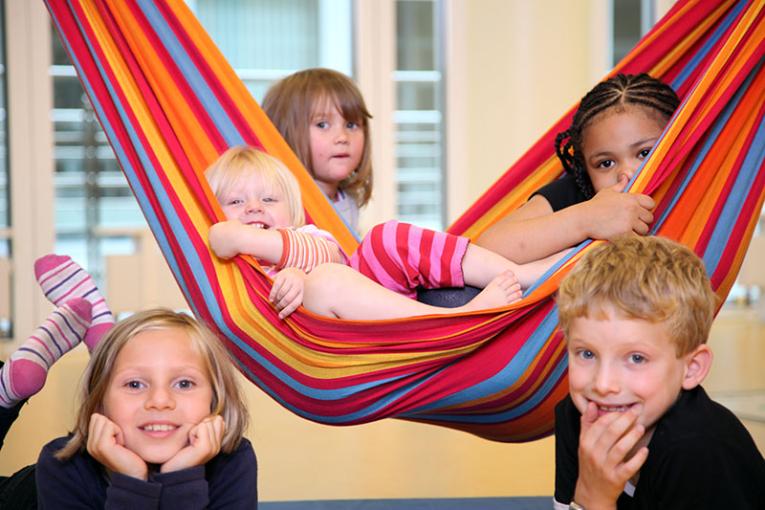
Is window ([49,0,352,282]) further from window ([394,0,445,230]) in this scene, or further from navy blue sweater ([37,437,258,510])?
navy blue sweater ([37,437,258,510])

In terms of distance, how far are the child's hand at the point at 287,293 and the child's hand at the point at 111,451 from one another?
37cm

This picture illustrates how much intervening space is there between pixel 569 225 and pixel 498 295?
16cm

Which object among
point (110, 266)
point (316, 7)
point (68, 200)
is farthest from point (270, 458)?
point (316, 7)

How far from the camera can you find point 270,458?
97.7 inches

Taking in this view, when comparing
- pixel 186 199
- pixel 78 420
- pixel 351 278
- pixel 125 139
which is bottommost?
pixel 78 420

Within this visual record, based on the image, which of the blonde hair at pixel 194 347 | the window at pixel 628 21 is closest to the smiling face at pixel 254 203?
the blonde hair at pixel 194 347

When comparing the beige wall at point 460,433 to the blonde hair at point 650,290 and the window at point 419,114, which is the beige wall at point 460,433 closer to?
the window at point 419,114

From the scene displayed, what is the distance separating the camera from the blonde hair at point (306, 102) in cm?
212

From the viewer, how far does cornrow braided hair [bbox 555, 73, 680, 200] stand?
1.63 m

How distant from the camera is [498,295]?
1.46 metres

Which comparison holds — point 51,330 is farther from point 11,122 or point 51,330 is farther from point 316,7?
point 316,7

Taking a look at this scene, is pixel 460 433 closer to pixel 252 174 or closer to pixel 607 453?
pixel 252 174

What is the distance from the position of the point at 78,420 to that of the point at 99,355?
9 cm

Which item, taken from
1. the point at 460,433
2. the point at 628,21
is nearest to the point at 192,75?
the point at 460,433
